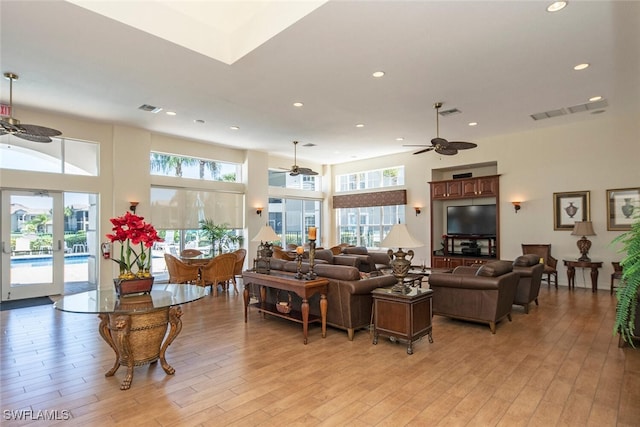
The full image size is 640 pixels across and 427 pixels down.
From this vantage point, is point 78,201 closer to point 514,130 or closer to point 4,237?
point 4,237

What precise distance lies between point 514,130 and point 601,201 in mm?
2356

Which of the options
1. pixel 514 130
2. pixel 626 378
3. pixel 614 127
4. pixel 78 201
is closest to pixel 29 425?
pixel 626 378

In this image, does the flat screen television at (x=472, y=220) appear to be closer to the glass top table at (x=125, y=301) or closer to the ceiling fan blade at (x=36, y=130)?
the glass top table at (x=125, y=301)

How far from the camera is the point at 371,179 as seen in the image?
38.3 feet

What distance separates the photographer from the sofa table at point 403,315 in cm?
380

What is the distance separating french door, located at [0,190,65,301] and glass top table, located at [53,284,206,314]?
177 inches

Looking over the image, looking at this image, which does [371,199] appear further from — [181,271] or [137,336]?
[137,336]

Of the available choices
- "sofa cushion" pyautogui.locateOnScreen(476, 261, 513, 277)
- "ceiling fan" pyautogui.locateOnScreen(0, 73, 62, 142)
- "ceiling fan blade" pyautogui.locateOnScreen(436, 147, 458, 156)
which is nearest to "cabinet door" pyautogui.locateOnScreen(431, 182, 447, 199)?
"ceiling fan blade" pyautogui.locateOnScreen(436, 147, 458, 156)

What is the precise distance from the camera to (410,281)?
5.28m

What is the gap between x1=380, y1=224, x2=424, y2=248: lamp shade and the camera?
4.07m

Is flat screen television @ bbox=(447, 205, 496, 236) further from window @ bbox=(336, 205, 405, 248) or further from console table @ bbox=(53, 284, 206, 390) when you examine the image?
console table @ bbox=(53, 284, 206, 390)

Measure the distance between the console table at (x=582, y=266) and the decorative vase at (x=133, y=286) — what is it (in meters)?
8.04

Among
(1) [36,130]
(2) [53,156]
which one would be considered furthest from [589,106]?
(2) [53,156]

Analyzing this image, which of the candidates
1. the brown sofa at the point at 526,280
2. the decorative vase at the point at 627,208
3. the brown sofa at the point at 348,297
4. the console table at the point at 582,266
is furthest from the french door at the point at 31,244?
the decorative vase at the point at 627,208
